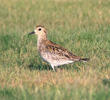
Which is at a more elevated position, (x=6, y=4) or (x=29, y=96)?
(x=6, y=4)

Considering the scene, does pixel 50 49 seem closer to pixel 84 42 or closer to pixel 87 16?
pixel 84 42

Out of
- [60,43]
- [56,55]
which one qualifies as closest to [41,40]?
[56,55]

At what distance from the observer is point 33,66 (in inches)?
450

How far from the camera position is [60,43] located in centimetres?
1317

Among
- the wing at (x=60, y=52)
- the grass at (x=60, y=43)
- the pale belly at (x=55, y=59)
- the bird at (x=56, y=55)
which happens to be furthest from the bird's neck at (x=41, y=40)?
the grass at (x=60, y=43)

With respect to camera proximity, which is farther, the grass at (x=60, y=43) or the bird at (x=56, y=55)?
the bird at (x=56, y=55)

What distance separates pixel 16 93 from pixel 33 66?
164 inches

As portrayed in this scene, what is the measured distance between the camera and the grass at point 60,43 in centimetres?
697

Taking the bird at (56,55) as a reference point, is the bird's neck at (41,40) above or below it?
above

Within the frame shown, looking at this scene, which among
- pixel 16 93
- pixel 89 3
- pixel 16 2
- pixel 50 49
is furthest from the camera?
pixel 16 2

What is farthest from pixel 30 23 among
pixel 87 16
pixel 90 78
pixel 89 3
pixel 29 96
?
pixel 29 96

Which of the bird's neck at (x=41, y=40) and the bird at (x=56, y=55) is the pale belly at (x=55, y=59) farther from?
the bird's neck at (x=41, y=40)

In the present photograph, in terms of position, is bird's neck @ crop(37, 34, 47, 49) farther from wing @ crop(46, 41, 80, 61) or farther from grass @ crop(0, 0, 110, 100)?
grass @ crop(0, 0, 110, 100)

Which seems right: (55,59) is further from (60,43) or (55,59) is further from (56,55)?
(60,43)
